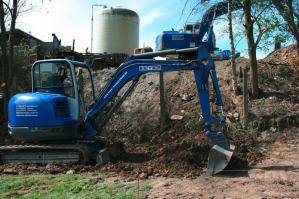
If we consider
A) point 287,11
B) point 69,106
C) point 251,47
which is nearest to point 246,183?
point 69,106

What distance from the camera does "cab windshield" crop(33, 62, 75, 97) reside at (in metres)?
12.9

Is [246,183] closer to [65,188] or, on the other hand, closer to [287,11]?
[65,188]

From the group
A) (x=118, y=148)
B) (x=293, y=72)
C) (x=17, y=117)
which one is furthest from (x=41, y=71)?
(x=293, y=72)

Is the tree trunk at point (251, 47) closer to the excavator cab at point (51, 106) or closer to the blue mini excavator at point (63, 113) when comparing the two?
the blue mini excavator at point (63, 113)

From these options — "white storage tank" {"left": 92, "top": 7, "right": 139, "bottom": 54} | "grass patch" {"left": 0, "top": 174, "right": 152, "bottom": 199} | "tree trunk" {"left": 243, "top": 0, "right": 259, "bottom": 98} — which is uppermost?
"white storage tank" {"left": 92, "top": 7, "right": 139, "bottom": 54}

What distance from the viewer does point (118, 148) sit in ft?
44.8

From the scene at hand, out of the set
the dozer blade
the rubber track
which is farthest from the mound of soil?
the rubber track

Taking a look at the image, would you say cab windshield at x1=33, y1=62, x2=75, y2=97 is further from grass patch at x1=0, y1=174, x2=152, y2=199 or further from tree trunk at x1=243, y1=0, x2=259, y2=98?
tree trunk at x1=243, y1=0, x2=259, y2=98

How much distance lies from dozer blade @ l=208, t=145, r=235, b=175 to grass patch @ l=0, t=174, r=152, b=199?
5.51ft

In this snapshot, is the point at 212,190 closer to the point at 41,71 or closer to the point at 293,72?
the point at 41,71

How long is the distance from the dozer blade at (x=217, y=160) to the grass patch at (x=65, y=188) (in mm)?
1680

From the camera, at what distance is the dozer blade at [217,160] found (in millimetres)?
10633

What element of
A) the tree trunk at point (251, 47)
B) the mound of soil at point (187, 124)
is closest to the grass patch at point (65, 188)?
the mound of soil at point (187, 124)

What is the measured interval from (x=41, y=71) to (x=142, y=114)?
416cm
